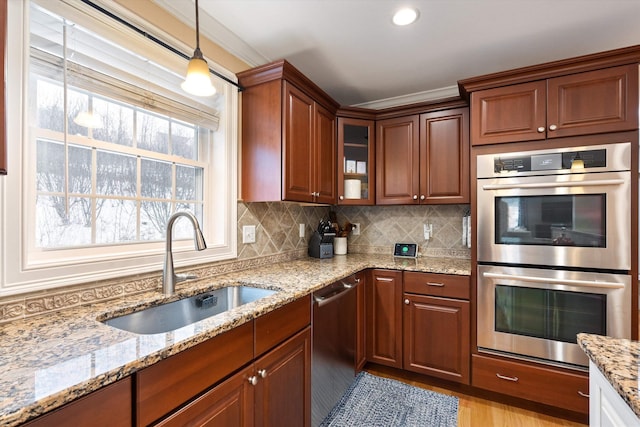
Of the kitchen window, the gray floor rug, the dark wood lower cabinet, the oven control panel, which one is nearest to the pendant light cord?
the kitchen window

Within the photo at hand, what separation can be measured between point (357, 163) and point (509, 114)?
122 centimetres

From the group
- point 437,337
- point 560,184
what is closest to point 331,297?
point 437,337

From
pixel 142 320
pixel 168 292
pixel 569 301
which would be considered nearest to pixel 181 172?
pixel 168 292

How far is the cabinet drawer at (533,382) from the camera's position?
185cm

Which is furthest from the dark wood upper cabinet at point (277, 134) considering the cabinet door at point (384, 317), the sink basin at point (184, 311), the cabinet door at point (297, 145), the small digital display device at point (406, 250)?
the small digital display device at point (406, 250)

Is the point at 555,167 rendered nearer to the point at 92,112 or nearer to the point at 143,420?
the point at 143,420

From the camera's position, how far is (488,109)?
6.88ft

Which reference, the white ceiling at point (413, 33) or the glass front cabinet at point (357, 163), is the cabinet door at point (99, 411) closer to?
the white ceiling at point (413, 33)

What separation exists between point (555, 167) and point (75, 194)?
262cm

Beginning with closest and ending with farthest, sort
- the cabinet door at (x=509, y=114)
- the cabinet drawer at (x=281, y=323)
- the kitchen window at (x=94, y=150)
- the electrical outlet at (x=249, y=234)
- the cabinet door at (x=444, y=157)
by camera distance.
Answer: the kitchen window at (x=94, y=150) < the cabinet drawer at (x=281, y=323) < the cabinet door at (x=509, y=114) < the electrical outlet at (x=249, y=234) < the cabinet door at (x=444, y=157)

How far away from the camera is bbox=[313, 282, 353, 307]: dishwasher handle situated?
1747 millimetres

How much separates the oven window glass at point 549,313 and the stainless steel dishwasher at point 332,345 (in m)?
0.99

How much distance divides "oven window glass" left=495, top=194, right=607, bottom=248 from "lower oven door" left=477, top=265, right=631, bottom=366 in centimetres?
20

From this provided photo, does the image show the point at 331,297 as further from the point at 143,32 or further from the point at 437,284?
the point at 143,32
